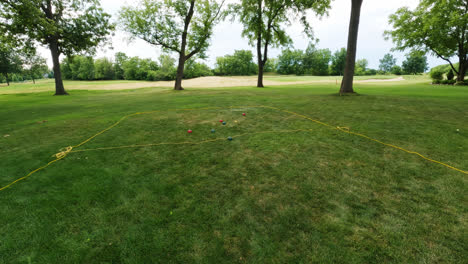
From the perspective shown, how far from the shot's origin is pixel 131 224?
7.72 ft

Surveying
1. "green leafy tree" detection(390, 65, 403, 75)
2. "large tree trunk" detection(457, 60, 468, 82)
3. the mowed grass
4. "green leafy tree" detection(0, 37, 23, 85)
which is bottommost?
the mowed grass

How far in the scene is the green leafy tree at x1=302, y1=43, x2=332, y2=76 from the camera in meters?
79.9

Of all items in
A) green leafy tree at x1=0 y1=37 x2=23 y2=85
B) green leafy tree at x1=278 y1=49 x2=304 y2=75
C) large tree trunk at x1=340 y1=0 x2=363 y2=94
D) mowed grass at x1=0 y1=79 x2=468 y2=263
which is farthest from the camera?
green leafy tree at x1=278 y1=49 x2=304 y2=75

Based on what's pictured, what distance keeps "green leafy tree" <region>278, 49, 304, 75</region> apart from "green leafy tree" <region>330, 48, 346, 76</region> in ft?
38.4

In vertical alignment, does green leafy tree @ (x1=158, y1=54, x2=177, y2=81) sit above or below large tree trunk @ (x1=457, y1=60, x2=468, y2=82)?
above

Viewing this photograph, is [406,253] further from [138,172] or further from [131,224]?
[138,172]

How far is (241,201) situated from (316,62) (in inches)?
3477

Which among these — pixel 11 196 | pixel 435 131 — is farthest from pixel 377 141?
pixel 11 196

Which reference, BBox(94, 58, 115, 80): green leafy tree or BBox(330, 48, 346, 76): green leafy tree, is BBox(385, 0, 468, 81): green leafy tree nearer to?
BBox(330, 48, 346, 76): green leafy tree

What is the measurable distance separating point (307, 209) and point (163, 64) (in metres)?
74.5

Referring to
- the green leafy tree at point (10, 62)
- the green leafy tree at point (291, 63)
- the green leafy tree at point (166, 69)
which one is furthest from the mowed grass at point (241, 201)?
the green leafy tree at point (291, 63)

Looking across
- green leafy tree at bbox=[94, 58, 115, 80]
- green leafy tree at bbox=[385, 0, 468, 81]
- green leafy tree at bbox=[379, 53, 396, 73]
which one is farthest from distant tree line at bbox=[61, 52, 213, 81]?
green leafy tree at bbox=[379, 53, 396, 73]

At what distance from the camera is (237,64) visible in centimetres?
7738

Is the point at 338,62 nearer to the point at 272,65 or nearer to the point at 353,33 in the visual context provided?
the point at 272,65
